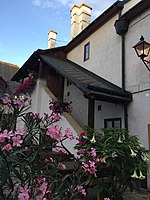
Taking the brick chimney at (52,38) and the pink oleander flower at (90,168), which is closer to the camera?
the pink oleander flower at (90,168)

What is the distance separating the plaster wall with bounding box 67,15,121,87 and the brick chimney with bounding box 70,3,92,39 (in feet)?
9.04

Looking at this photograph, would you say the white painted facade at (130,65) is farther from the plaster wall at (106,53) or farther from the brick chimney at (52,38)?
the brick chimney at (52,38)

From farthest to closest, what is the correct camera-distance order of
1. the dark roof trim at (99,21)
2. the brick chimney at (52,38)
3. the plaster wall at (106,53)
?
1. the brick chimney at (52,38)
2. the dark roof trim at (99,21)
3. the plaster wall at (106,53)

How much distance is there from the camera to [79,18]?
40.1 feet

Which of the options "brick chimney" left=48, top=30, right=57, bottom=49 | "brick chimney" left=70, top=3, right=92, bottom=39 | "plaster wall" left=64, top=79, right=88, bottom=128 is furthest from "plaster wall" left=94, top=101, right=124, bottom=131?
"brick chimney" left=48, top=30, right=57, bottom=49

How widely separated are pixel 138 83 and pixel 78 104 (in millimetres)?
3547

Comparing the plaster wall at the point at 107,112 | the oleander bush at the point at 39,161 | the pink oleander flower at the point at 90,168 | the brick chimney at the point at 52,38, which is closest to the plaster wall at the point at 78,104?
the plaster wall at the point at 107,112

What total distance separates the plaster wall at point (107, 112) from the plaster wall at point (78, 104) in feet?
2.50

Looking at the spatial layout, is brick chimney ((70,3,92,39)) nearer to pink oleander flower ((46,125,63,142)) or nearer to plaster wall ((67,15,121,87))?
plaster wall ((67,15,121,87))

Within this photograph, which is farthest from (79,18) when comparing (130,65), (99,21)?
(130,65)

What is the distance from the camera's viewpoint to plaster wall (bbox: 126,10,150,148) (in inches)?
217

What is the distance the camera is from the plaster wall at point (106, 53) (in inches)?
281

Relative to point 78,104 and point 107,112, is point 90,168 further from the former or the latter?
point 78,104

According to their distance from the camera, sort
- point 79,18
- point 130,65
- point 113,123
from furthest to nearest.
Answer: point 79,18 < point 113,123 < point 130,65
